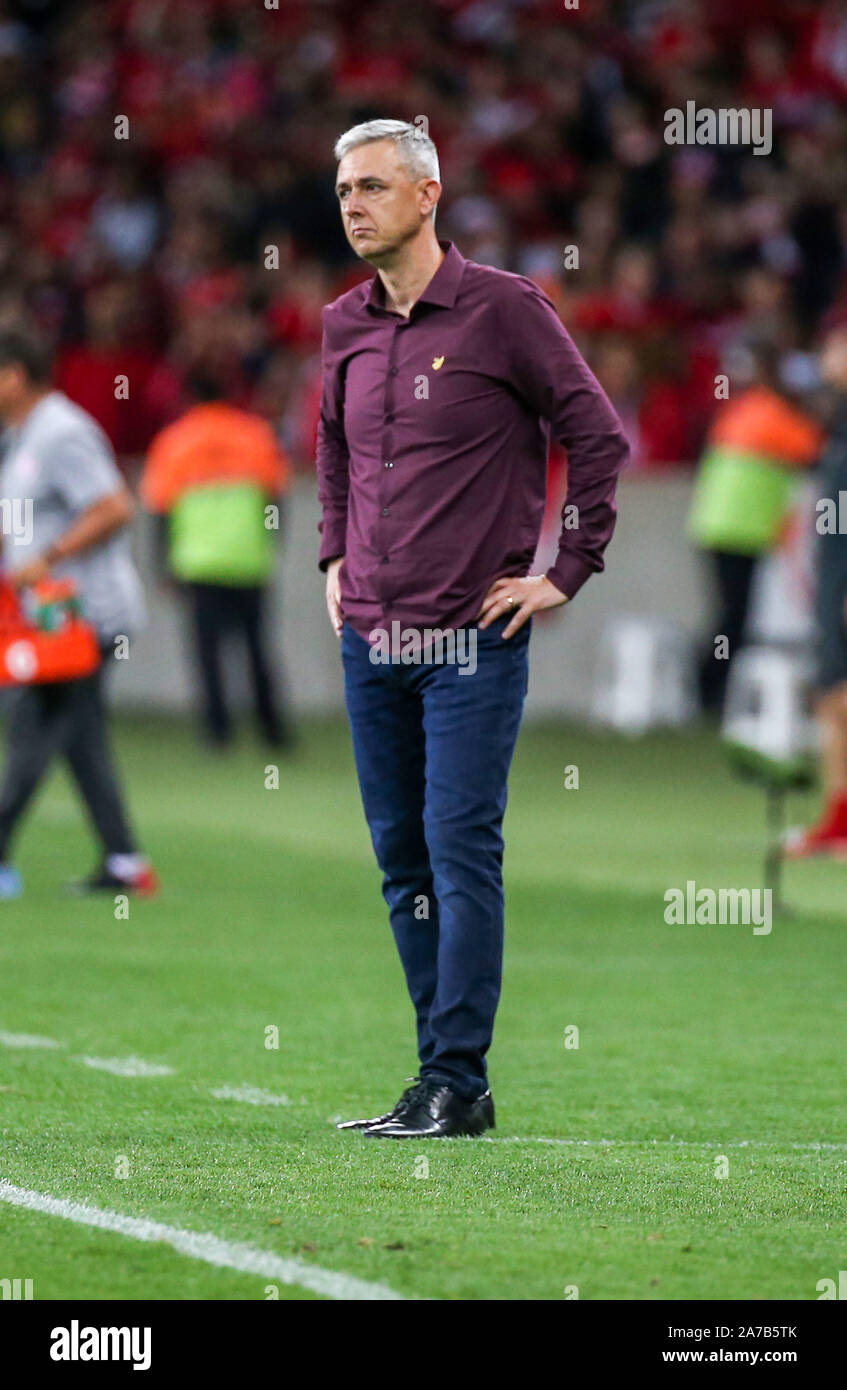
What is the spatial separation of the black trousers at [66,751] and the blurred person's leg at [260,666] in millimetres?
7057

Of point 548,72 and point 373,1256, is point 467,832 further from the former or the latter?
point 548,72

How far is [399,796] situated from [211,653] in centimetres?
1236

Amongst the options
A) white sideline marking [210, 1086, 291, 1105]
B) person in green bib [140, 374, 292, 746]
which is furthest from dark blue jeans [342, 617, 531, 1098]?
person in green bib [140, 374, 292, 746]

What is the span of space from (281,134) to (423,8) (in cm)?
217

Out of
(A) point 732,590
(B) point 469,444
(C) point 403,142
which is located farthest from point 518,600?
(A) point 732,590

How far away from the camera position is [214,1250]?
525 centimetres

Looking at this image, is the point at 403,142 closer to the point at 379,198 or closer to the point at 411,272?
the point at 379,198

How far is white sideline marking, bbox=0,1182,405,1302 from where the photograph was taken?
16.2 ft

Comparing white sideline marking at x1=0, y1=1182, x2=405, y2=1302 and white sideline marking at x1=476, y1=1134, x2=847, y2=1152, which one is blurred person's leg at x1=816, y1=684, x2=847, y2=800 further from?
white sideline marking at x1=0, y1=1182, x2=405, y2=1302

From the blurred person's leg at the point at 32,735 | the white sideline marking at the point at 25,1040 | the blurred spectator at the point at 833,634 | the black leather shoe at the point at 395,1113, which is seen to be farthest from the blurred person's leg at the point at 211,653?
the black leather shoe at the point at 395,1113

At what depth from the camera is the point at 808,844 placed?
13227 millimetres

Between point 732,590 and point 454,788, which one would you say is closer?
point 454,788
